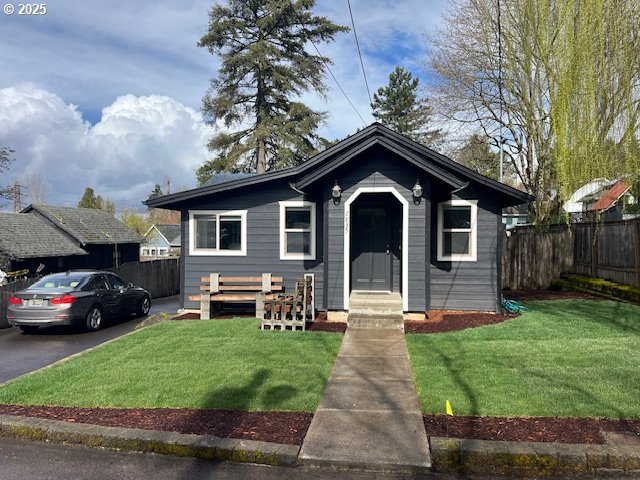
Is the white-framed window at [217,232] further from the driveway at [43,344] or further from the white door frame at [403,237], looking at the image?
the white door frame at [403,237]

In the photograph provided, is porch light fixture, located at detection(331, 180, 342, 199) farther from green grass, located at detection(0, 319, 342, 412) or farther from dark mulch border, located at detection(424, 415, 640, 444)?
dark mulch border, located at detection(424, 415, 640, 444)

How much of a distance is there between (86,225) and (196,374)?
27.7 metres

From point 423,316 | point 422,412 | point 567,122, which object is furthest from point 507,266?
point 422,412

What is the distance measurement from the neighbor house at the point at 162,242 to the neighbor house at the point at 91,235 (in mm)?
26638

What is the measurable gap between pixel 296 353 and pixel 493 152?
27799 millimetres

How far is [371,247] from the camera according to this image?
464 inches

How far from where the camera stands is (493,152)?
104ft

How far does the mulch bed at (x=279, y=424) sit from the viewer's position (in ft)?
14.9

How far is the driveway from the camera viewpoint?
832 cm

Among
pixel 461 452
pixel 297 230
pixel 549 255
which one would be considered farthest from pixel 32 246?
pixel 461 452

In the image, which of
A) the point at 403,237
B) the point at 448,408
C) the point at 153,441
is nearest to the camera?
the point at 153,441

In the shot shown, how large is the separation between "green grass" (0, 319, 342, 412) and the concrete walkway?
30 centimetres

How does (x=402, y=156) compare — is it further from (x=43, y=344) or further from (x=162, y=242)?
(x=162, y=242)

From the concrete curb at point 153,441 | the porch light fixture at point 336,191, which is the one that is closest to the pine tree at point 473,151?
the porch light fixture at point 336,191
